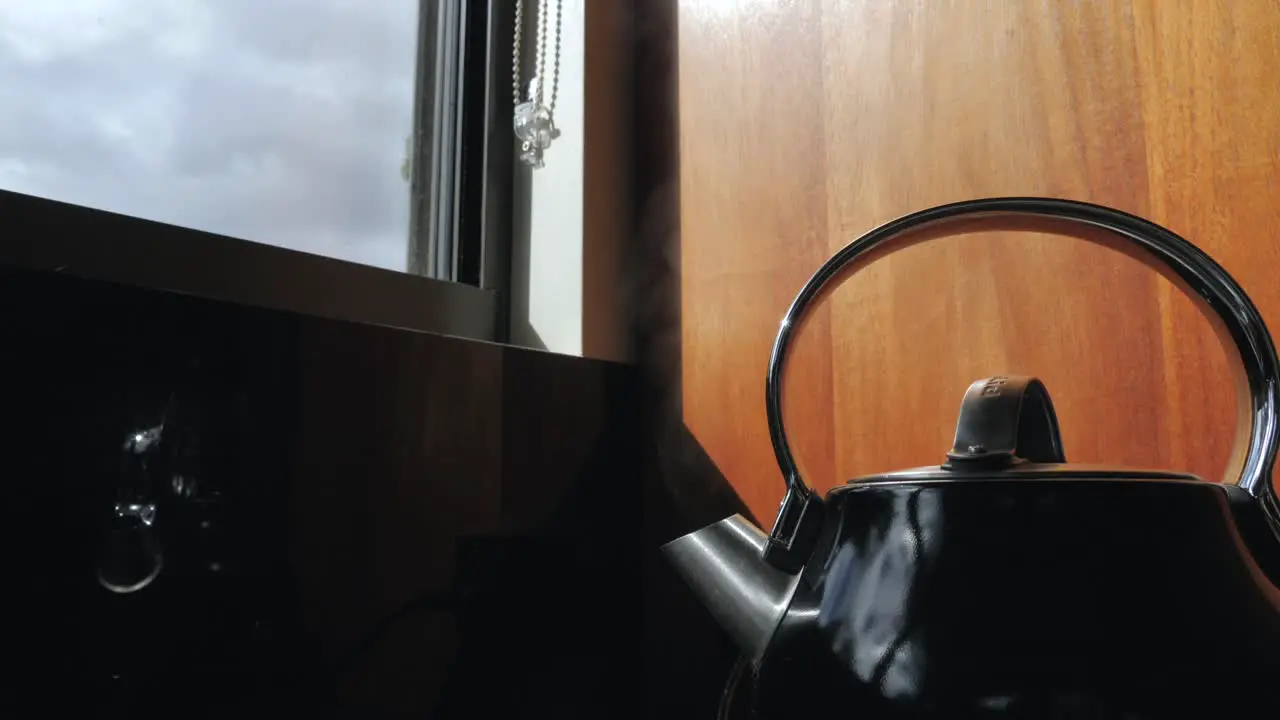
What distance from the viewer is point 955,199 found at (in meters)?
0.60

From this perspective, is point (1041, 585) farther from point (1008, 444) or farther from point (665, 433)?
point (665, 433)

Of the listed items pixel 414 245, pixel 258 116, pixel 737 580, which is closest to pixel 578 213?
pixel 414 245

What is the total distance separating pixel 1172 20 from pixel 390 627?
2.00ft

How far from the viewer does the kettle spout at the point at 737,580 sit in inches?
15.0

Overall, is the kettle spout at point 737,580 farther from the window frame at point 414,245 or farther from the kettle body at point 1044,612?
the window frame at point 414,245

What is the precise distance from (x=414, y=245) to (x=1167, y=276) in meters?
0.57

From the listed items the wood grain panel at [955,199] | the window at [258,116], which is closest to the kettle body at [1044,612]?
the wood grain panel at [955,199]

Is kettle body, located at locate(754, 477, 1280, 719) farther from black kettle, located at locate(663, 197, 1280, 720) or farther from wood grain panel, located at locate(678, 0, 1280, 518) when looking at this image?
wood grain panel, located at locate(678, 0, 1280, 518)

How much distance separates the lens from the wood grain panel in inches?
20.0

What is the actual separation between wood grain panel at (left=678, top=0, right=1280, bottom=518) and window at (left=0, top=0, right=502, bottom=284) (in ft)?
0.75

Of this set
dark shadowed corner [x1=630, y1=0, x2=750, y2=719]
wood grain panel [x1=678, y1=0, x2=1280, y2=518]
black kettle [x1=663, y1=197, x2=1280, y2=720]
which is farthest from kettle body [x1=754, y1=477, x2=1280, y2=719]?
dark shadowed corner [x1=630, y1=0, x2=750, y2=719]

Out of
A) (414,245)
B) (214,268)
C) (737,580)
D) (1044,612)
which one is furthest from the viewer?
(414,245)

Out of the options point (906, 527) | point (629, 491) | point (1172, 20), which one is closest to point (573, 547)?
point (629, 491)

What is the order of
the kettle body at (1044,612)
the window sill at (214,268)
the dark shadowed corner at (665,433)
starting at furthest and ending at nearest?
the dark shadowed corner at (665,433)
the window sill at (214,268)
the kettle body at (1044,612)
